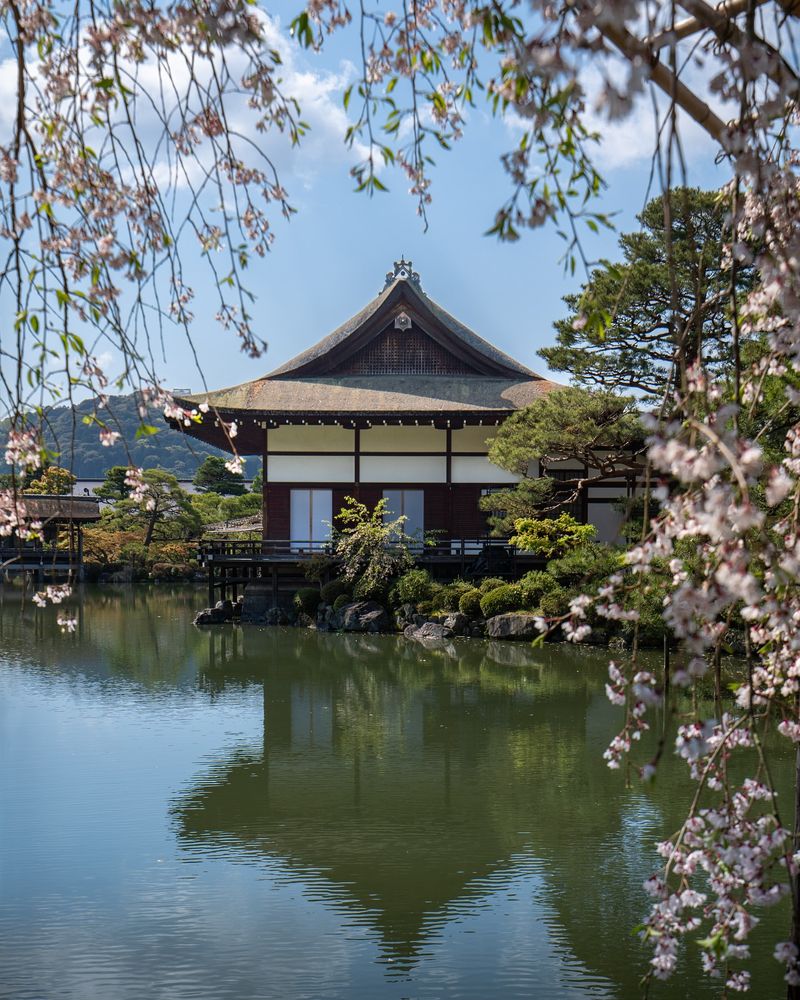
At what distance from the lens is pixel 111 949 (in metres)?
4.14

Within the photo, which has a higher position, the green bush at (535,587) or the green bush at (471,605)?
the green bush at (535,587)

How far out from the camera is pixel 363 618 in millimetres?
14672

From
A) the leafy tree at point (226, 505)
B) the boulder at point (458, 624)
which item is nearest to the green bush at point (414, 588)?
the boulder at point (458, 624)

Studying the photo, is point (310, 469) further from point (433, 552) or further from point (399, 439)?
point (433, 552)

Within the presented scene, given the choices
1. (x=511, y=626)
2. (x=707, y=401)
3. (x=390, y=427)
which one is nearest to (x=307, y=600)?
(x=390, y=427)

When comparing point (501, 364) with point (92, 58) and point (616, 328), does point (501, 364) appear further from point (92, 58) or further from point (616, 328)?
point (92, 58)

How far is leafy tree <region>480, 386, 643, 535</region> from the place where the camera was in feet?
42.3

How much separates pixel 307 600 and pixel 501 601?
3.33m

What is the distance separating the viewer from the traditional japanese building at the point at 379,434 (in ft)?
53.6

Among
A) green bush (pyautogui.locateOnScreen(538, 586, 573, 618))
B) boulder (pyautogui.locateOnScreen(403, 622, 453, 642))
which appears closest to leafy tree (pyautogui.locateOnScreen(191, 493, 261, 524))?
boulder (pyautogui.locateOnScreen(403, 622, 453, 642))

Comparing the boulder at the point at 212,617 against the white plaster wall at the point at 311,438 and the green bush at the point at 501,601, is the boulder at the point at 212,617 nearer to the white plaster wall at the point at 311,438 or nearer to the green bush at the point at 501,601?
the white plaster wall at the point at 311,438

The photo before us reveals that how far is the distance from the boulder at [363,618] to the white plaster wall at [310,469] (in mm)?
2658

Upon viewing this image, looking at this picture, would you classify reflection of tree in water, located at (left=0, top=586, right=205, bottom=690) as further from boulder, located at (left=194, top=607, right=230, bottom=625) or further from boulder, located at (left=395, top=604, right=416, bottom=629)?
boulder, located at (left=395, top=604, right=416, bottom=629)

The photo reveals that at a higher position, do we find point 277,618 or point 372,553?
point 372,553
